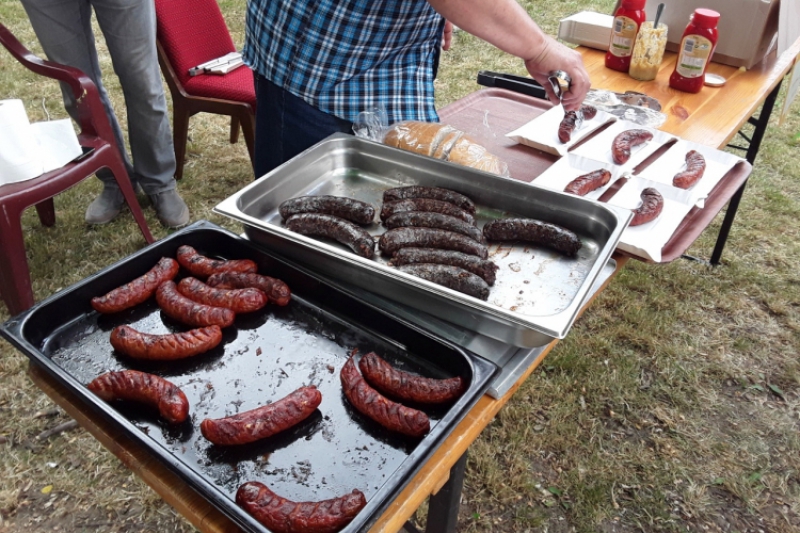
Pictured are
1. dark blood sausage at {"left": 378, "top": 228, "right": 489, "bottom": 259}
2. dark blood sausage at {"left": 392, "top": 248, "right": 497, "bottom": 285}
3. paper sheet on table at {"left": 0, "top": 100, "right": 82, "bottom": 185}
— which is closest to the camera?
dark blood sausage at {"left": 392, "top": 248, "right": 497, "bottom": 285}

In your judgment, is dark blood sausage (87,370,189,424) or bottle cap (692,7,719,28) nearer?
dark blood sausage (87,370,189,424)

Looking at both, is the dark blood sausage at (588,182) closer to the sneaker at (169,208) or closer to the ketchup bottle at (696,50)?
the ketchup bottle at (696,50)

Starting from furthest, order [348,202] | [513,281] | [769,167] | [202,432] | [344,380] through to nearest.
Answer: [769,167] < [348,202] < [513,281] < [344,380] < [202,432]

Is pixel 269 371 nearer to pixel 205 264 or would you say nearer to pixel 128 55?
pixel 205 264

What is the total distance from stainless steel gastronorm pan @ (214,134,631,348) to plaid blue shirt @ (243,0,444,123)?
398 millimetres

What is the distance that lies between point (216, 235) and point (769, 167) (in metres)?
6.36

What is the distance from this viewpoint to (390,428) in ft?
4.65

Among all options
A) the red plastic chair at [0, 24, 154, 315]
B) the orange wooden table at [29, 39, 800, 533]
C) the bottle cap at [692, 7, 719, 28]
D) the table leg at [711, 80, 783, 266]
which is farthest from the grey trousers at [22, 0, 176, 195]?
the table leg at [711, 80, 783, 266]

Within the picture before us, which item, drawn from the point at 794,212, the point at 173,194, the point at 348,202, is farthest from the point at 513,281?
the point at 794,212

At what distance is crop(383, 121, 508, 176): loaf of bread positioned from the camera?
8.07 feet

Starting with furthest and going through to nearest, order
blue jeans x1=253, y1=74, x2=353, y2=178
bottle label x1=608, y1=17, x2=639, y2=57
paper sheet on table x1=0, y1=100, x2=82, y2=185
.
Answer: bottle label x1=608, y1=17, x2=639, y2=57
paper sheet on table x1=0, y1=100, x2=82, y2=185
blue jeans x1=253, y1=74, x2=353, y2=178

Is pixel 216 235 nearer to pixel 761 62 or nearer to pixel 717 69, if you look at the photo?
pixel 717 69

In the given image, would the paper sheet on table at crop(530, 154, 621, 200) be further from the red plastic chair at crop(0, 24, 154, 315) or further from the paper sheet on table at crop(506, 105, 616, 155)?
the red plastic chair at crop(0, 24, 154, 315)

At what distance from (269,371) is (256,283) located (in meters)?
0.33
